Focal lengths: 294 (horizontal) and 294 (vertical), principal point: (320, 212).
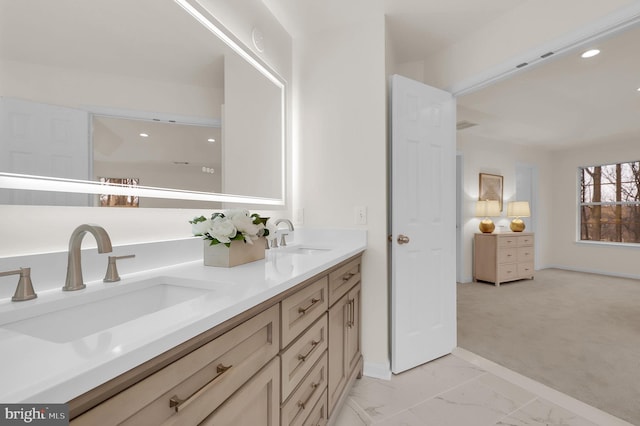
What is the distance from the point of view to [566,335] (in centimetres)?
271

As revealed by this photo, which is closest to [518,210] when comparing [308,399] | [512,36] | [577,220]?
[577,220]

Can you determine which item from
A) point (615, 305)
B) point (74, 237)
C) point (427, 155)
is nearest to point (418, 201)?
point (427, 155)

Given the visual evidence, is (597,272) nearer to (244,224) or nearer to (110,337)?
(244,224)

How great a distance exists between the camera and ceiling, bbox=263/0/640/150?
1.99 metres

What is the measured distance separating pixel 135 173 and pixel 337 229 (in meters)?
1.36

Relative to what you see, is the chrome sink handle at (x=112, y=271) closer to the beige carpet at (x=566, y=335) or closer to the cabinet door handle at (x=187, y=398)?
the cabinet door handle at (x=187, y=398)

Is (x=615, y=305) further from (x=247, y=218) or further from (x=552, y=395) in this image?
(x=247, y=218)

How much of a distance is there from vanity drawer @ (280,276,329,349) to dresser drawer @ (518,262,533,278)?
4.86m

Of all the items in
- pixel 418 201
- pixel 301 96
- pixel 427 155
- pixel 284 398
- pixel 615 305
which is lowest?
pixel 615 305

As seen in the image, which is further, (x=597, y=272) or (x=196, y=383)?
(x=597, y=272)

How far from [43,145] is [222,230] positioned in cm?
59

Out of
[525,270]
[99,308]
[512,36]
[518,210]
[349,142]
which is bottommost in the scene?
[525,270]

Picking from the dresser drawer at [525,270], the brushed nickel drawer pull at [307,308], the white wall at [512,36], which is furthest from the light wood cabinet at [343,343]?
the dresser drawer at [525,270]

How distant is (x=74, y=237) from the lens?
2.69ft
